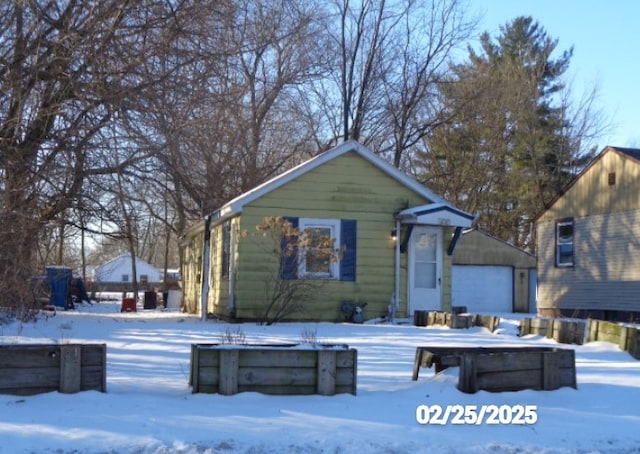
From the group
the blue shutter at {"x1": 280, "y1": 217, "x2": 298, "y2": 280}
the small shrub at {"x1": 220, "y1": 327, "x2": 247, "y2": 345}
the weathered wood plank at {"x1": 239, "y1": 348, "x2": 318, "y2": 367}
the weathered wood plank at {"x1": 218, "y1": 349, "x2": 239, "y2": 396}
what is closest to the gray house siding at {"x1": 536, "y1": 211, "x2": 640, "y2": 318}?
the blue shutter at {"x1": 280, "y1": 217, "x2": 298, "y2": 280}

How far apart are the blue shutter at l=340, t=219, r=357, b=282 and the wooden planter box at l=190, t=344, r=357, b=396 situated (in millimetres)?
10856

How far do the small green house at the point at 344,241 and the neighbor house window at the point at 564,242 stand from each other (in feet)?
27.0

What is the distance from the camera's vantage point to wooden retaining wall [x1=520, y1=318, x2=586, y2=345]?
43.1 ft

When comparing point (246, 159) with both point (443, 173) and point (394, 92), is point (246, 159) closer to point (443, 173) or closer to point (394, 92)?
point (394, 92)

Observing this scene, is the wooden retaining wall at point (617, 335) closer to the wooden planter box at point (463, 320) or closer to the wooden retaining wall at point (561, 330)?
the wooden retaining wall at point (561, 330)

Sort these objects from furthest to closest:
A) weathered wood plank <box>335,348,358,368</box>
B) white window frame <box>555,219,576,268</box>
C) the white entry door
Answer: white window frame <box>555,219,576,268</box> → the white entry door → weathered wood plank <box>335,348,358,368</box>

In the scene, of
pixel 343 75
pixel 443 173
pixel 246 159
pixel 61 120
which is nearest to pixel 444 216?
pixel 61 120

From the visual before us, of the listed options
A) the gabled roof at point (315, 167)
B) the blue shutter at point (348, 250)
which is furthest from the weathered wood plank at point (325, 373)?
the blue shutter at point (348, 250)

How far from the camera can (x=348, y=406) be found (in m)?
7.66

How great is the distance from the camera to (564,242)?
1057 inches

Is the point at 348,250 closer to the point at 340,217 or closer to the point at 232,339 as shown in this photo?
the point at 340,217

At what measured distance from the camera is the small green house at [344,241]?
726 inches

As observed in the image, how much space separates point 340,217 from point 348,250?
82 centimetres

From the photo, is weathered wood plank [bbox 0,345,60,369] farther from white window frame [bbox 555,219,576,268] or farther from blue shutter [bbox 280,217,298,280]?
white window frame [bbox 555,219,576,268]
